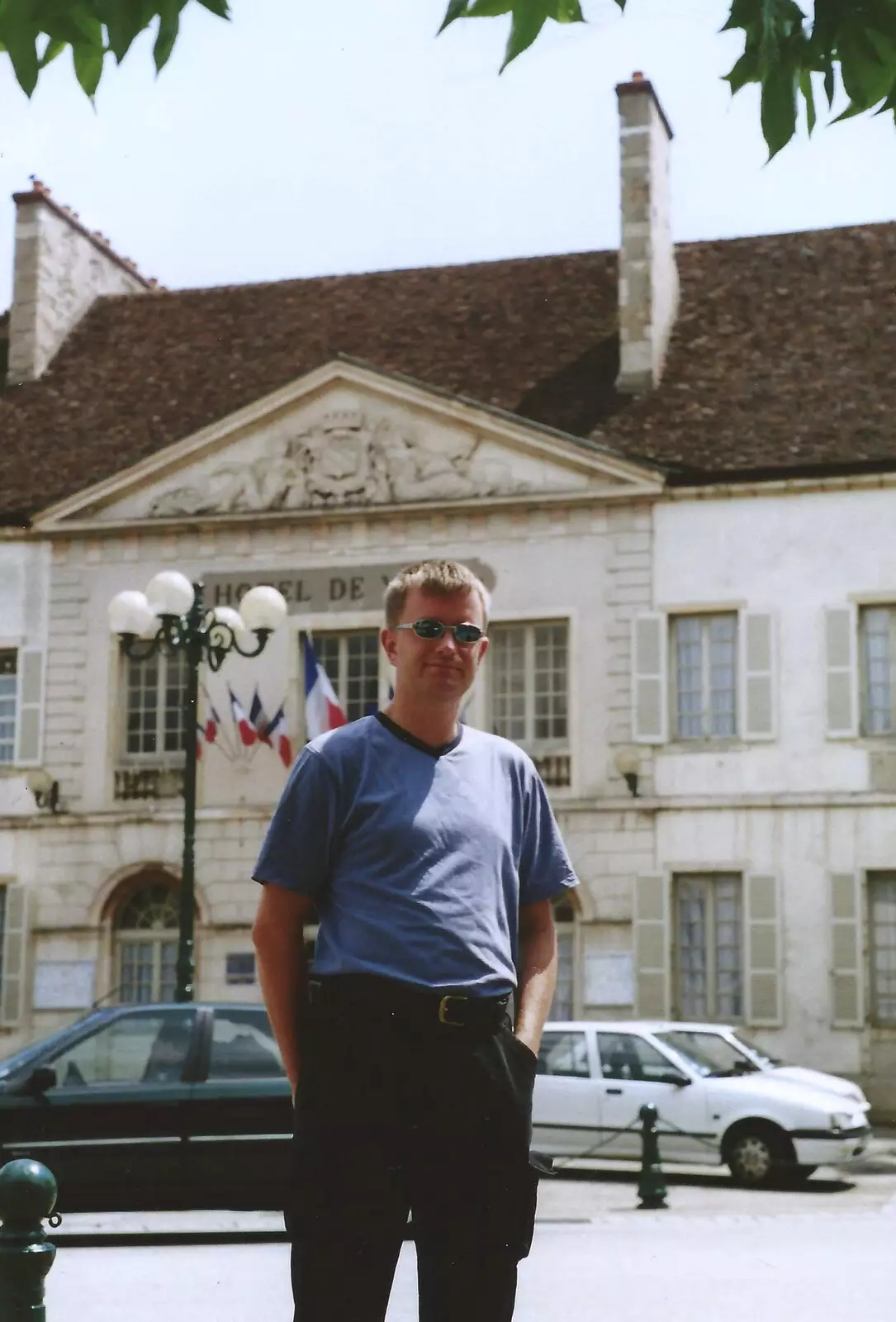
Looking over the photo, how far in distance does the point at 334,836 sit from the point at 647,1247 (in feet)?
24.8

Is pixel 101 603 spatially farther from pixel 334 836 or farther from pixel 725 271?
pixel 334 836

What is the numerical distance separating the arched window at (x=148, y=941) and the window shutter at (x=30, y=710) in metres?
2.27

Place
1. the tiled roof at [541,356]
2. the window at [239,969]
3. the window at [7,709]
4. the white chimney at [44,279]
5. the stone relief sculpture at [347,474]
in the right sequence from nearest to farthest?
1. the window at [239,969]
2. the tiled roof at [541,356]
3. the stone relief sculpture at [347,474]
4. the window at [7,709]
5. the white chimney at [44,279]

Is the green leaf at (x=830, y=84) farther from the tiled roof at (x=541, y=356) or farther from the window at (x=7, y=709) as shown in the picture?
the window at (x=7, y=709)

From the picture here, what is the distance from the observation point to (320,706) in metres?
26.4

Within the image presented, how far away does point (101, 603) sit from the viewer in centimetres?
2911

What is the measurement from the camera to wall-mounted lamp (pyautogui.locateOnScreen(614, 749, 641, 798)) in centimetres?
2658

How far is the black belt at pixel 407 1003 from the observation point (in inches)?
167

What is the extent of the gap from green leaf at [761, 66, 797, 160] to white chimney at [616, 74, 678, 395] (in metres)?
23.9

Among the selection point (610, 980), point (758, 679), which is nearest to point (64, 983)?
point (610, 980)

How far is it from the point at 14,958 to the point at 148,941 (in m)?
1.69

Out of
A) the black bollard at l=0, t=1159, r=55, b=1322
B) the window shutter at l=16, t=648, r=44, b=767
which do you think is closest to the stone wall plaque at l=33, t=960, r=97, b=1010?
the window shutter at l=16, t=648, r=44, b=767

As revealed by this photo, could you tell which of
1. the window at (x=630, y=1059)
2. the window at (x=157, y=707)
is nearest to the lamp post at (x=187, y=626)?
the window at (x=630, y=1059)

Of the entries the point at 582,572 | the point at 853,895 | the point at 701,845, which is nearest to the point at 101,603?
the point at 582,572
